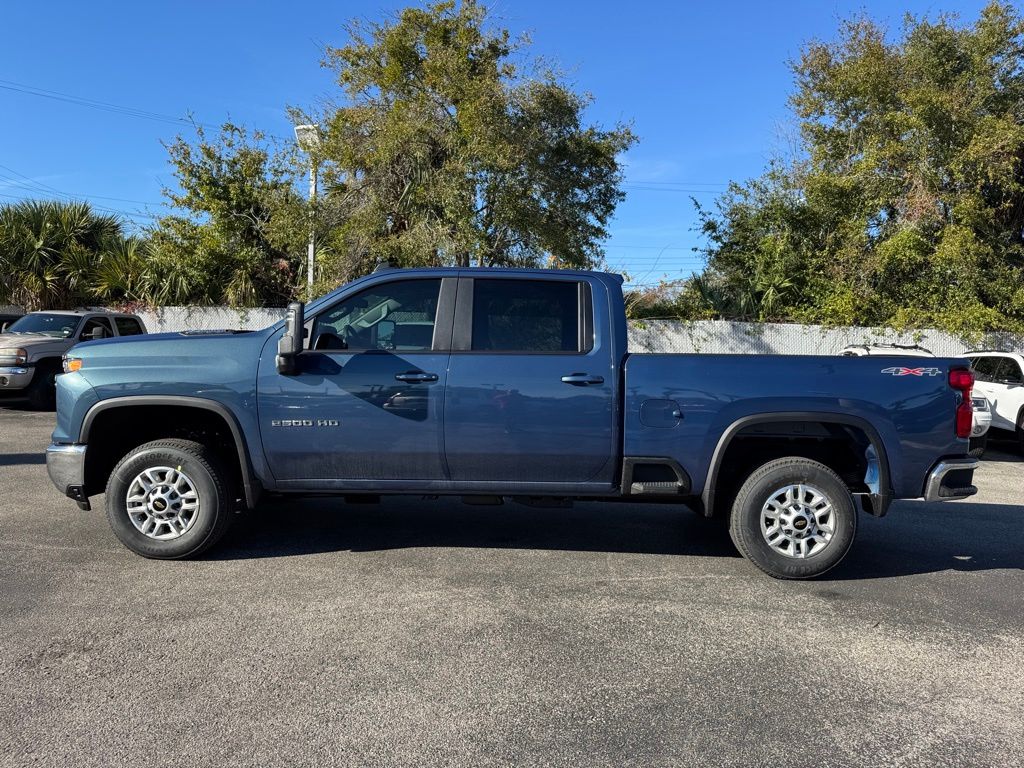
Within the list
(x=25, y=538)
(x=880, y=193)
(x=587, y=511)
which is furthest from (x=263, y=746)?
(x=880, y=193)

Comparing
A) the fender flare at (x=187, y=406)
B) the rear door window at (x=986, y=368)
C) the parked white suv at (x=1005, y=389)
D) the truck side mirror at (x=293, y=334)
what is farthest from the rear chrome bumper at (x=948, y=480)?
the rear door window at (x=986, y=368)

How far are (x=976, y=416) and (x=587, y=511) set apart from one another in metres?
6.47

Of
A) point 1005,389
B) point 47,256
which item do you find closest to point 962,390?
point 1005,389

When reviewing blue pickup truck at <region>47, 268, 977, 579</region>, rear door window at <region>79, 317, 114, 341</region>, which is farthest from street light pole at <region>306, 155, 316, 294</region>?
blue pickup truck at <region>47, 268, 977, 579</region>

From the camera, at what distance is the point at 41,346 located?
506 inches

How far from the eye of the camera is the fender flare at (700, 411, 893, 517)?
15.5ft

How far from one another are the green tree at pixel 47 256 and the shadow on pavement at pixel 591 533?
16.9 metres

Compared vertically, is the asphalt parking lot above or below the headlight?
below

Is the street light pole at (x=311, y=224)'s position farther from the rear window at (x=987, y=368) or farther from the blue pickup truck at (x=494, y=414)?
the rear window at (x=987, y=368)

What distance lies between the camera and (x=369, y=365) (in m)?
4.83

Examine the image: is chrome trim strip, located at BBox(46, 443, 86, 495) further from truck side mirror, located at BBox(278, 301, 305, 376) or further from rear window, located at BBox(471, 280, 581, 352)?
rear window, located at BBox(471, 280, 581, 352)

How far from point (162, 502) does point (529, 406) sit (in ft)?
8.31

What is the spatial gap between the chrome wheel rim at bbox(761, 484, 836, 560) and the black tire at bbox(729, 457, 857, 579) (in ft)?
0.07

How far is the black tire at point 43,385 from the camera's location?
12.8m
